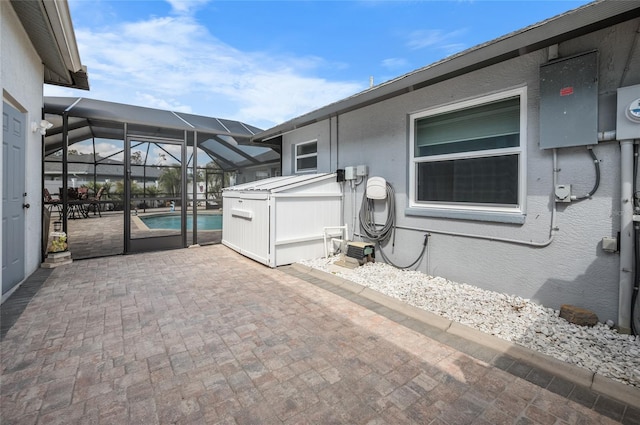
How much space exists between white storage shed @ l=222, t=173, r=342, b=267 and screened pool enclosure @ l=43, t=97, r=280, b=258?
1.87 metres

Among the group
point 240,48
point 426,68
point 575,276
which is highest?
point 240,48

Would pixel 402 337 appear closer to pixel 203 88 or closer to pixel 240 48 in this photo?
pixel 240 48

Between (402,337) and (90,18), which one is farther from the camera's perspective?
(90,18)

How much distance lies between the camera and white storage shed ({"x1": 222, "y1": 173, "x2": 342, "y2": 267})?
5348mm

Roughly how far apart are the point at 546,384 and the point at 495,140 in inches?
113

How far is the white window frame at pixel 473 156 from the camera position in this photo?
11.2 ft

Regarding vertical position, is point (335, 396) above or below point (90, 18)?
below

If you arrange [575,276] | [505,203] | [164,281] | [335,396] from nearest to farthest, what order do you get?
[335,396]
[575,276]
[505,203]
[164,281]

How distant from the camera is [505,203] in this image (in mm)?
3672

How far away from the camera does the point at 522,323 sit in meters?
2.92

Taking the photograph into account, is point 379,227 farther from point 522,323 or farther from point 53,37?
point 53,37

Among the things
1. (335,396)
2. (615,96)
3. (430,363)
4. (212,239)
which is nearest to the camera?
(335,396)

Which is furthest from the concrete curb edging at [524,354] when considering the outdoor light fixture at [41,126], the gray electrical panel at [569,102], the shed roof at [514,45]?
the outdoor light fixture at [41,126]

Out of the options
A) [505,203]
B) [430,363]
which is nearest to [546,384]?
[430,363]
